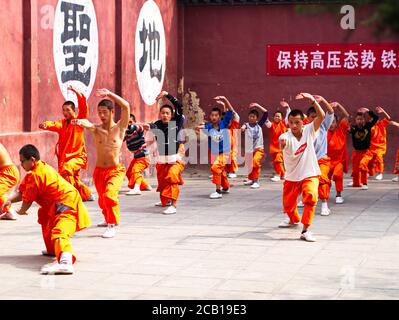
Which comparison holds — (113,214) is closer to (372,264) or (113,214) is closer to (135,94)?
(372,264)

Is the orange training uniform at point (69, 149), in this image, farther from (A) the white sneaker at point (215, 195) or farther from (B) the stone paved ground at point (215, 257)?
(A) the white sneaker at point (215, 195)

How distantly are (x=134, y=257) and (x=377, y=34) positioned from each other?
16.1ft

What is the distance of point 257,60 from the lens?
1853 centimetres

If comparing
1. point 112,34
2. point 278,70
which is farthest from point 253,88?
point 112,34

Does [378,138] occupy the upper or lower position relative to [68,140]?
lower

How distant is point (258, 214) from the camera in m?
11.0

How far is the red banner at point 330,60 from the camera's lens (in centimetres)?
1791

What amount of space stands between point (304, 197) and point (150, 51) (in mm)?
8776

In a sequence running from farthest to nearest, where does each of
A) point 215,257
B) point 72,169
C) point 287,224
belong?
point 72,169
point 287,224
point 215,257

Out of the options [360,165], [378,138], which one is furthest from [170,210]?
[378,138]

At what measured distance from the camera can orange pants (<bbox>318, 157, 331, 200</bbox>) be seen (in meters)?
10.9

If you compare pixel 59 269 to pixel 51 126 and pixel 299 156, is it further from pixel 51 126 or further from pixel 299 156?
pixel 51 126

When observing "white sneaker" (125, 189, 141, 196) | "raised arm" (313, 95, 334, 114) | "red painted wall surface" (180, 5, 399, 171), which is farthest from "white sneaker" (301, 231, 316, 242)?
"red painted wall surface" (180, 5, 399, 171)

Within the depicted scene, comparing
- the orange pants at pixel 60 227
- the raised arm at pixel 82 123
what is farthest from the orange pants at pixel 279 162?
the orange pants at pixel 60 227
